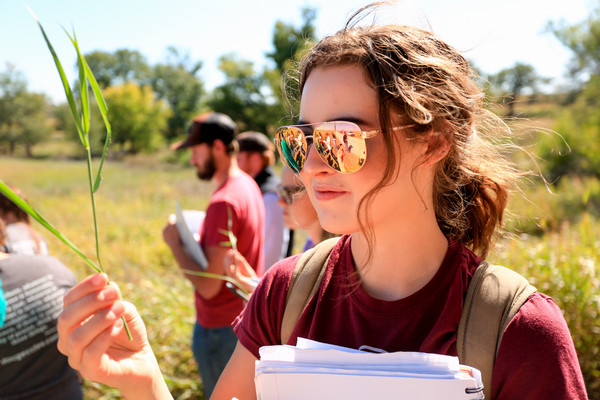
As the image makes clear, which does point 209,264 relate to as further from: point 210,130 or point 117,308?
point 117,308

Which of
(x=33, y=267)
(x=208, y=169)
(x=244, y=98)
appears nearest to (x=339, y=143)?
(x=33, y=267)

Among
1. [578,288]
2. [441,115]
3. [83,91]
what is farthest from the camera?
[578,288]

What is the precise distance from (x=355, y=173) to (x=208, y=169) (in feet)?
8.40

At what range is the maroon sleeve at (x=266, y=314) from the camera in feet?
3.80

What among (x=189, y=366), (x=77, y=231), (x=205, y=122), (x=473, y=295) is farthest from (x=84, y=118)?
(x=77, y=231)

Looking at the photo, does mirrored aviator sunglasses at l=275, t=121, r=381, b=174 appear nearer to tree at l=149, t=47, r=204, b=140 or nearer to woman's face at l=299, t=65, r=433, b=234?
woman's face at l=299, t=65, r=433, b=234

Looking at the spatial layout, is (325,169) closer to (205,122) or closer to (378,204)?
(378,204)

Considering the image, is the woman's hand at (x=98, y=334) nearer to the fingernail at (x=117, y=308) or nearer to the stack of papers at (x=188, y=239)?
the fingernail at (x=117, y=308)

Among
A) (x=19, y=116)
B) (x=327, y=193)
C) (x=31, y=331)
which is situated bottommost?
(x=31, y=331)

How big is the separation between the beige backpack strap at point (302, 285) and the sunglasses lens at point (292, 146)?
0.77 ft

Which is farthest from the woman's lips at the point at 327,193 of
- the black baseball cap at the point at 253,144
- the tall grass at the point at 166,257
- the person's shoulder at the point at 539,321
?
the black baseball cap at the point at 253,144

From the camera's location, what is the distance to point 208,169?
11.4 ft

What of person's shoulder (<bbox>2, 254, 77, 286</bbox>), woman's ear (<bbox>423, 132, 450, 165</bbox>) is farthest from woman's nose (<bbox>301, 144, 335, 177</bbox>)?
person's shoulder (<bbox>2, 254, 77, 286</bbox>)

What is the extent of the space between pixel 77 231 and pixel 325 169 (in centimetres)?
1292
